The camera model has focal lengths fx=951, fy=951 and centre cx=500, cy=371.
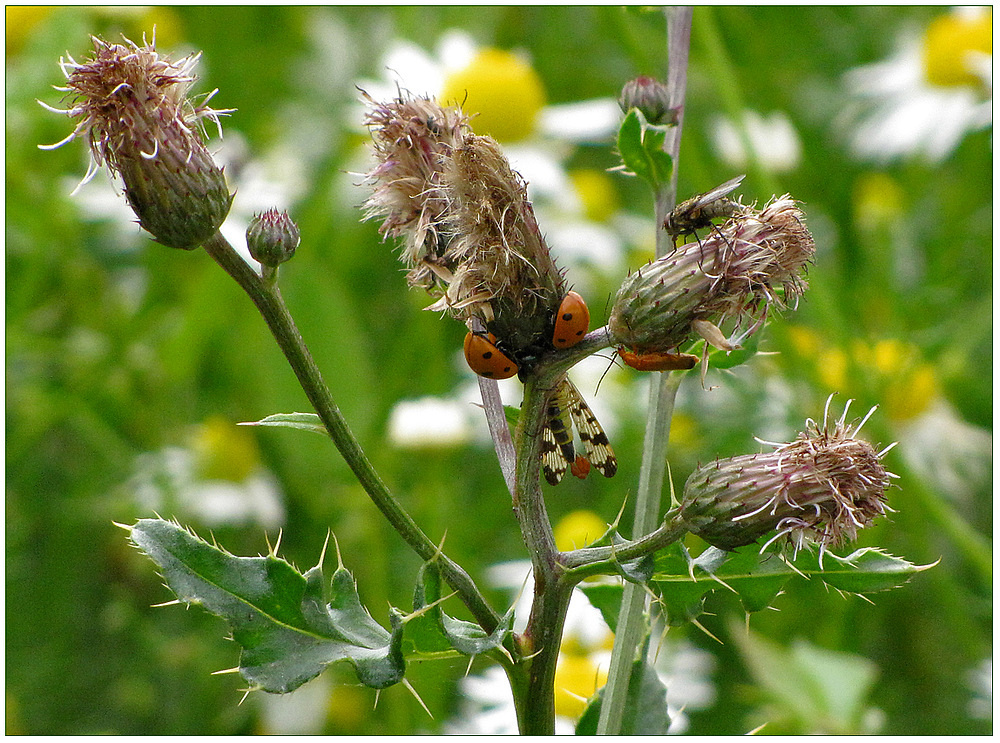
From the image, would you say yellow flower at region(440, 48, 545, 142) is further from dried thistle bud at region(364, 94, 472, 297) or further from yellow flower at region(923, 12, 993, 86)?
dried thistle bud at region(364, 94, 472, 297)

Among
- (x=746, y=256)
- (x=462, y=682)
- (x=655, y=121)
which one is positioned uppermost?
(x=655, y=121)

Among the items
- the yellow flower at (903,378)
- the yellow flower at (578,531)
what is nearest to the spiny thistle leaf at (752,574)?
the yellow flower at (578,531)

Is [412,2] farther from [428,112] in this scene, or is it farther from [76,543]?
[428,112]

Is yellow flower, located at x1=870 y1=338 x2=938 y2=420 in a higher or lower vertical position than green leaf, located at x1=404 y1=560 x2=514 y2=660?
higher

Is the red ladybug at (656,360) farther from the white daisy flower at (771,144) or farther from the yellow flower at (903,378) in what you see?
the white daisy flower at (771,144)

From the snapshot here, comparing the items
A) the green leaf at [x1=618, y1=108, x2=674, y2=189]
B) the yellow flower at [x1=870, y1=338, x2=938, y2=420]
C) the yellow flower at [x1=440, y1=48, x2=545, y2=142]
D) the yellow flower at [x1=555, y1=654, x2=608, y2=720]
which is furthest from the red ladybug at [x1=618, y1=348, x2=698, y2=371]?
the yellow flower at [x1=440, y1=48, x2=545, y2=142]

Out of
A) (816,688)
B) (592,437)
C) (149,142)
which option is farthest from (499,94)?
(149,142)

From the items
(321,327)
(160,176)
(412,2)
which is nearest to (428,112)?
(160,176)
